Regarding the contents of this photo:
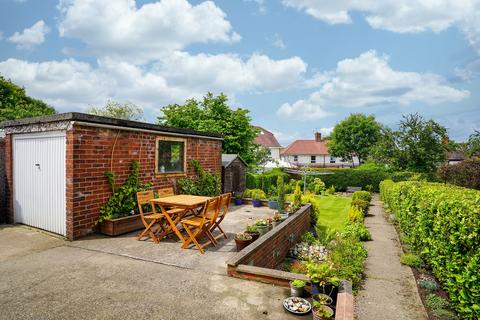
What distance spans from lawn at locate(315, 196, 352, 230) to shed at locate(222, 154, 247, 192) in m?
4.30

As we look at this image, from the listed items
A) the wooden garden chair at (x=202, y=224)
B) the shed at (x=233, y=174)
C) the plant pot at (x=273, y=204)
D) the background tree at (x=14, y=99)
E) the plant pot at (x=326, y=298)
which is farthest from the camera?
the background tree at (x=14, y=99)

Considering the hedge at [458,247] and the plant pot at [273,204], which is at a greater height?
the hedge at [458,247]

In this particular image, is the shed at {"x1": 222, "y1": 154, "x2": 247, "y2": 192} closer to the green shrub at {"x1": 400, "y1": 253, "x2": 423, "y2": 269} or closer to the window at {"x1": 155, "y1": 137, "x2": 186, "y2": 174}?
the window at {"x1": 155, "y1": 137, "x2": 186, "y2": 174}

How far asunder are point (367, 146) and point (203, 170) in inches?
1492

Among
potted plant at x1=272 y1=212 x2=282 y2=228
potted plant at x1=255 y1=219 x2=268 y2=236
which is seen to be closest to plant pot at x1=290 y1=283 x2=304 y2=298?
potted plant at x1=255 y1=219 x2=268 y2=236

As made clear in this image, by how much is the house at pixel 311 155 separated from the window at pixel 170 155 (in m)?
45.1

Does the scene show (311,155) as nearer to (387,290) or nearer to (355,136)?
(355,136)

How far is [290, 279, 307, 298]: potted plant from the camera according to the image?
400 centimetres

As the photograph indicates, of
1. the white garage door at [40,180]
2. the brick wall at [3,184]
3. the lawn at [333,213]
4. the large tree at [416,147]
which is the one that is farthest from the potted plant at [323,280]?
the large tree at [416,147]

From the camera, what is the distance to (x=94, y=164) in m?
6.82

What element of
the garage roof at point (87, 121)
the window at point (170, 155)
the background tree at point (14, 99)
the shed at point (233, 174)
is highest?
the background tree at point (14, 99)

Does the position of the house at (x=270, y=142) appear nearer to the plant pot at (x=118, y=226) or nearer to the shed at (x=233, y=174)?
the shed at (x=233, y=174)

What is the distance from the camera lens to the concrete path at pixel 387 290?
4160 mm

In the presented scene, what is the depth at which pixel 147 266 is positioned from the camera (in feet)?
16.8
